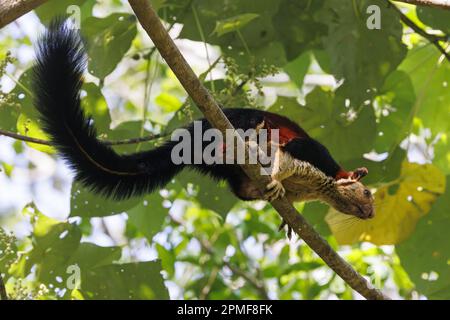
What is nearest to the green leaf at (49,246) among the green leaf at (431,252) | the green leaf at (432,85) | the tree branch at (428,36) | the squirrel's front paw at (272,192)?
the squirrel's front paw at (272,192)

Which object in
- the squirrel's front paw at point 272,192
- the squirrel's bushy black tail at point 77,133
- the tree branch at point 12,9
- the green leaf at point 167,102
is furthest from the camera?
the green leaf at point 167,102

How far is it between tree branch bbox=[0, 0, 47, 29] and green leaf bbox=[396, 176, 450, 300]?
321 cm

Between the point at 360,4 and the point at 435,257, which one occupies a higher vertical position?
the point at 360,4

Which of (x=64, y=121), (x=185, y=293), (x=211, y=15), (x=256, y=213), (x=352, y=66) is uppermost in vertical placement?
(x=211, y=15)

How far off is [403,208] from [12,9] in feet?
10.0

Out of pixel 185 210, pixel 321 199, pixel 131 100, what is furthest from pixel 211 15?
pixel 131 100

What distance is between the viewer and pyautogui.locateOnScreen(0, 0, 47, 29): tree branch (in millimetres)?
3234

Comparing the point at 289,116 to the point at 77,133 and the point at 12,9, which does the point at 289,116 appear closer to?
the point at 77,133

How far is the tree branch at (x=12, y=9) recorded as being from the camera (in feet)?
10.6

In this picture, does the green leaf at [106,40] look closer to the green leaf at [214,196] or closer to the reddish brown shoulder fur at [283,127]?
the green leaf at [214,196]

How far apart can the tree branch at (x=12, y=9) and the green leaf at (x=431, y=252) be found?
321cm
